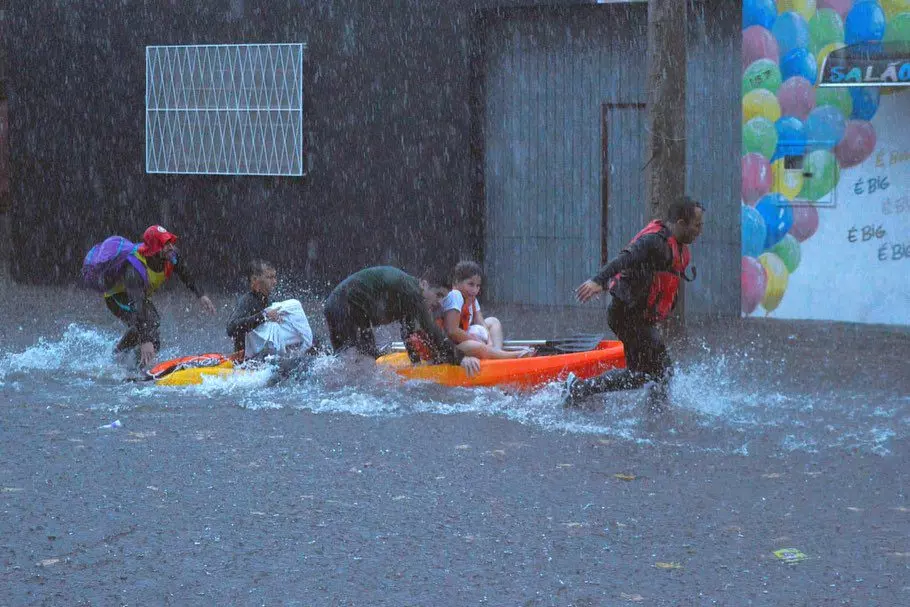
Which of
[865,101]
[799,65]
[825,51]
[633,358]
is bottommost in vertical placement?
[633,358]

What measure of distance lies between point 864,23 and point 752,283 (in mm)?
2718

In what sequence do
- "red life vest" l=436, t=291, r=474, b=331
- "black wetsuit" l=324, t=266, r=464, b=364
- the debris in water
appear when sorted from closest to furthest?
1. the debris in water
2. "black wetsuit" l=324, t=266, r=464, b=364
3. "red life vest" l=436, t=291, r=474, b=331

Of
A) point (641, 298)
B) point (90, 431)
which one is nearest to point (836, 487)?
point (641, 298)

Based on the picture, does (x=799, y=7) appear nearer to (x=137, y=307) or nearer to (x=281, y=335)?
(x=281, y=335)

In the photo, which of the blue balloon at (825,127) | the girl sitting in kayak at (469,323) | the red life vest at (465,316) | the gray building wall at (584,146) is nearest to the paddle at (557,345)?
the girl sitting in kayak at (469,323)

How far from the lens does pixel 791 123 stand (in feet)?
43.0

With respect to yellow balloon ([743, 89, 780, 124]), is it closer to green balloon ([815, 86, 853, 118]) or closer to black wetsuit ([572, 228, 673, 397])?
green balloon ([815, 86, 853, 118])

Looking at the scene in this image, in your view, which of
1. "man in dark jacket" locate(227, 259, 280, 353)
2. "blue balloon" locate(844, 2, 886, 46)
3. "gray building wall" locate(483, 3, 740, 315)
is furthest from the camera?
"gray building wall" locate(483, 3, 740, 315)

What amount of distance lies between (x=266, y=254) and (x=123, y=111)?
2.70 metres

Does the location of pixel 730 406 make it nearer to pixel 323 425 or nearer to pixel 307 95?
pixel 323 425

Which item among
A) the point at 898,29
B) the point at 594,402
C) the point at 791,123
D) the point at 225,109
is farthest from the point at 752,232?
the point at 225,109

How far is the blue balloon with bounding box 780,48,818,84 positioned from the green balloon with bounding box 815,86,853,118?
148mm

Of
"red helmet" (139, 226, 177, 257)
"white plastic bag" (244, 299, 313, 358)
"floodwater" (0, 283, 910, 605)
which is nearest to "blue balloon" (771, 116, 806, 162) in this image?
"floodwater" (0, 283, 910, 605)

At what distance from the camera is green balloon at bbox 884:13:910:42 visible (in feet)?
40.9
